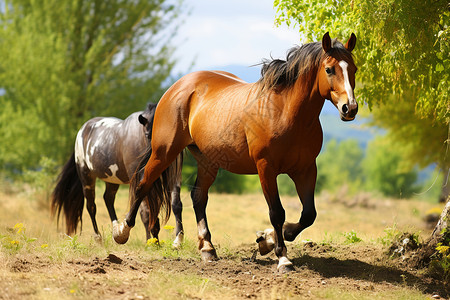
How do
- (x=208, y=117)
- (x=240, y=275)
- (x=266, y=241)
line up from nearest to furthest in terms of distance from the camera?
(x=240, y=275)
(x=266, y=241)
(x=208, y=117)

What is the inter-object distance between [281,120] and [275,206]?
914 mm

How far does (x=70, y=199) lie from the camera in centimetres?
933

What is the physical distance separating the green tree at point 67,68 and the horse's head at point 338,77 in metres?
13.2

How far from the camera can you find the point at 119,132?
26.0 ft

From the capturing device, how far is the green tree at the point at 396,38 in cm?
646

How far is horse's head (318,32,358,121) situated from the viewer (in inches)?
186

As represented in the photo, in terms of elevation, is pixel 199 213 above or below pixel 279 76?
below

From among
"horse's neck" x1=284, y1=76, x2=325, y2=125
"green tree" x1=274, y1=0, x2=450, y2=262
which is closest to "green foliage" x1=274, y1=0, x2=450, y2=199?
"green tree" x1=274, y1=0, x2=450, y2=262

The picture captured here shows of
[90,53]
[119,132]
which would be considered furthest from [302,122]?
[90,53]

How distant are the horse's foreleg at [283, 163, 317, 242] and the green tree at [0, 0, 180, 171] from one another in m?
12.9

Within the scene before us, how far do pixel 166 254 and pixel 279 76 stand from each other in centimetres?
260

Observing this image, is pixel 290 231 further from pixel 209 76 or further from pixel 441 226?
pixel 209 76

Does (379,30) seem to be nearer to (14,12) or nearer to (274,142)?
(274,142)

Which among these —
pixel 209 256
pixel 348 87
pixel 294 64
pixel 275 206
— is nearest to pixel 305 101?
pixel 294 64
